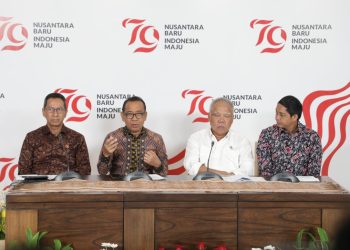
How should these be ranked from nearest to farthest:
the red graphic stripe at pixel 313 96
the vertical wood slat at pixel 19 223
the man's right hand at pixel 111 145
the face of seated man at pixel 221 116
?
the vertical wood slat at pixel 19 223, the man's right hand at pixel 111 145, the face of seated man at pixel 221 116, the red graphic stripe at pixel 313 96

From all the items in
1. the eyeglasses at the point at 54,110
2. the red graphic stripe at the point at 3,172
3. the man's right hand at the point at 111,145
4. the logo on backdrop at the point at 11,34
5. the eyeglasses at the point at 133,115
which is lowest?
the red graphic stripe at the point at 3,172

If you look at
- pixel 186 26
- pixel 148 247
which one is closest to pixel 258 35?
pixel 186 26

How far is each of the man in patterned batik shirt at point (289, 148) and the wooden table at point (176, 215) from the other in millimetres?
1279

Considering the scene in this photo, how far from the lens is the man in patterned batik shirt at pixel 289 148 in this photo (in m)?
3.96

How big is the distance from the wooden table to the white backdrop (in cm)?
202

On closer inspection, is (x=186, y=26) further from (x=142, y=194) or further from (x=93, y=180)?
(x=142, y=194)

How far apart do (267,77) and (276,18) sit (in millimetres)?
443

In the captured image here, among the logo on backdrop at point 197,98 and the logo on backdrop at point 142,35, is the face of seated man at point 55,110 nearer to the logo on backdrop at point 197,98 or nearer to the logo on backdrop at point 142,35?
the logo on backdrop at point 142,35

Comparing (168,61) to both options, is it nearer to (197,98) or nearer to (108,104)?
(197,98)

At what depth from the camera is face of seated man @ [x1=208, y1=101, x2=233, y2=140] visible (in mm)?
3885

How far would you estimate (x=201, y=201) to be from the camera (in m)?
2.65

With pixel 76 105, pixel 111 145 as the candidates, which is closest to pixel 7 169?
pixel 76 105

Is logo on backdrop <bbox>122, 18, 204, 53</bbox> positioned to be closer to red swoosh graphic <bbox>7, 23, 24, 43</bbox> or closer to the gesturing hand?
red swoosh graphic <bbox>7, 23, 24, 43</bbox>

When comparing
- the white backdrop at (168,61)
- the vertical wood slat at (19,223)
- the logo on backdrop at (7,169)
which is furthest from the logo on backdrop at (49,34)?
the vertical wood slat at (19,223)
